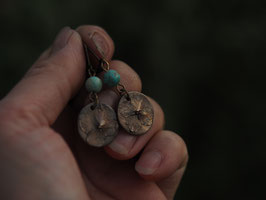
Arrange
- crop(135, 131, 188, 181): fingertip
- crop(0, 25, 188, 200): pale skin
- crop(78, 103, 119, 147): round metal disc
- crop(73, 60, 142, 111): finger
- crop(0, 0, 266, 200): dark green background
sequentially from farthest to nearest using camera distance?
crop(0, 0, 266, 200): dark green background → crop(73, 60, 142, 111): finger → crop(135, 131, 188, 181): fingertip → crop(78, 103, 119, 147): round metal disc → crop(0, 25, 188, 200): pale skin

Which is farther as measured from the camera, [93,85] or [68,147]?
[93,85]

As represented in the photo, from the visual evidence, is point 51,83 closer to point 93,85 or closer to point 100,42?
point 93,85

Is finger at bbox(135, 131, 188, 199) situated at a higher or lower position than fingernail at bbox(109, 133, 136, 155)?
lower

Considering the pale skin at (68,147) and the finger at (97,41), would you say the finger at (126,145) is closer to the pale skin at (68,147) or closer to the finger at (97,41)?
the pale skin at (68,147)

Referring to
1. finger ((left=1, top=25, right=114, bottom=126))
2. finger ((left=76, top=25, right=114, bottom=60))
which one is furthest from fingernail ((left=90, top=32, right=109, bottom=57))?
finger ((left=1, top=25, right=114, bottom=126))

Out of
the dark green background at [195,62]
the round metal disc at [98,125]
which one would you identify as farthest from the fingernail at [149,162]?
the dark green background at [195,62]

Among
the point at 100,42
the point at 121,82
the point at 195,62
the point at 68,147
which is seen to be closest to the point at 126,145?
the point at 68,147

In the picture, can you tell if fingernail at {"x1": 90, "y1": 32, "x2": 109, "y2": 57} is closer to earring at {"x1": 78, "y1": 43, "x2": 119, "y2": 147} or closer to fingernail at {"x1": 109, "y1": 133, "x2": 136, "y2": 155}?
earring at {"x1": 78, "y1": 43, "x2": 119, "y2": 147}

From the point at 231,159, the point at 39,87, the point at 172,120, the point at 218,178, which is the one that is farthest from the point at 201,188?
the point at 39,87
